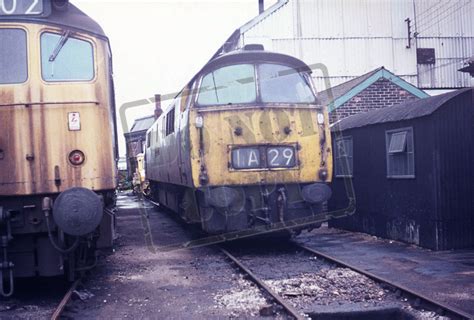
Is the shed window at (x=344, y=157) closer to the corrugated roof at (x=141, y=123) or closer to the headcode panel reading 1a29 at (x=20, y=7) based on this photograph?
the headcode panel reading 1a29 at (x=20, y=7)

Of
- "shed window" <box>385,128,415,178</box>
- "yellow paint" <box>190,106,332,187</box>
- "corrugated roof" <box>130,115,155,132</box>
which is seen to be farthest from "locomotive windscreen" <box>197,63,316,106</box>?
"corrugated roof" <box>130,115,155,132</box>

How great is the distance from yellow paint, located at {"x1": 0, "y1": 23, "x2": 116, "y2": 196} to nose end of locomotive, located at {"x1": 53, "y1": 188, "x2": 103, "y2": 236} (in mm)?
524

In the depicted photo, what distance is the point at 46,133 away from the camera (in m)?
6.95

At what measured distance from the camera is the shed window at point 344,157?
13625mm

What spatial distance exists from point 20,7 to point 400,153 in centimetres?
751

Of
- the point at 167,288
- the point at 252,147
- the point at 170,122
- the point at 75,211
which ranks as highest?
the point at 170,122

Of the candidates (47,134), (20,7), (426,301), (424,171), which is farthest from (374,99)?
(20,7)

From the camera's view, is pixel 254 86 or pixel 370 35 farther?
pixel 370 35

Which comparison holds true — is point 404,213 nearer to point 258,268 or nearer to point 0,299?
point 258,268

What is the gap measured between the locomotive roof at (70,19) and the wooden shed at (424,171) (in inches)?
232

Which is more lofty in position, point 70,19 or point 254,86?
point 70,19

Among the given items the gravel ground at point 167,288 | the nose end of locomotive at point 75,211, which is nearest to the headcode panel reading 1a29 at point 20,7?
the nose end of locomotive at point 75,211

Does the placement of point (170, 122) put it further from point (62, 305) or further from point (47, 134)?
point (62, 305)

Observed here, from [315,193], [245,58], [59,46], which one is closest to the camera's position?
[59,46]
